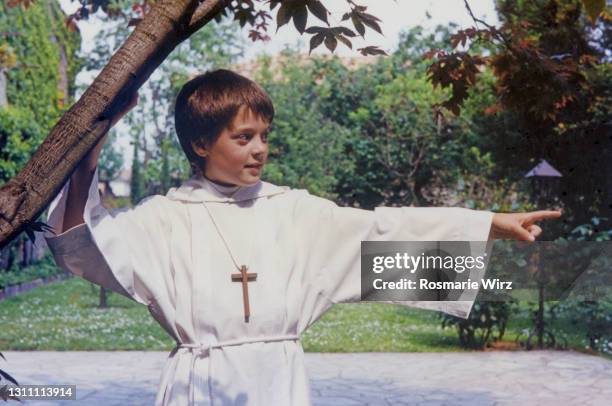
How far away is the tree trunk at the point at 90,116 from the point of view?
1927 millimetres

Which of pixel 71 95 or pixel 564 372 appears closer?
pixel 564 372

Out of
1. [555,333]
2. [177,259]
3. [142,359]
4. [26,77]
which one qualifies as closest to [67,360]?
[142,359]

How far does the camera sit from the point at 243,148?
2.45 meters

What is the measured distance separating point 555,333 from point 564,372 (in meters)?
1.87

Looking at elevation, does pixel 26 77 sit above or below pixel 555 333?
above

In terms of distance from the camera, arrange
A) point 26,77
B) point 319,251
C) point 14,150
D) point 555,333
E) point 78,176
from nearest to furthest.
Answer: point 78,176 → point 319,251 → point 555,333 → point 14,150 → point 26,77

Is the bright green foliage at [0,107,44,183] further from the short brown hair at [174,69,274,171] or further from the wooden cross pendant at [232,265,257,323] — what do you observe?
the wooden cross pendant at [232,265,257,323]

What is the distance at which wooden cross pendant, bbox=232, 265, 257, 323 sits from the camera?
237 centimetres

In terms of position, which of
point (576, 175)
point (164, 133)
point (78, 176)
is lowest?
point (78, 176)

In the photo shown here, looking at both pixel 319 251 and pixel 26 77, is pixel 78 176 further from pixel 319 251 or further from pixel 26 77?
pixel 26 77

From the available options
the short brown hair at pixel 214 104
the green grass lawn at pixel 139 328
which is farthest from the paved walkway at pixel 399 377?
the short brown hair at pixel 214 104

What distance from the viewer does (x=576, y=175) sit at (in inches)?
444

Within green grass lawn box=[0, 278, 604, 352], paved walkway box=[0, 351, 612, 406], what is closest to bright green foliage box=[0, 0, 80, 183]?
green grass lawn box=[0, 278, 604, 352]

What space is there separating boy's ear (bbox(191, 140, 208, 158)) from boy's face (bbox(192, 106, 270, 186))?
0.06 meters
